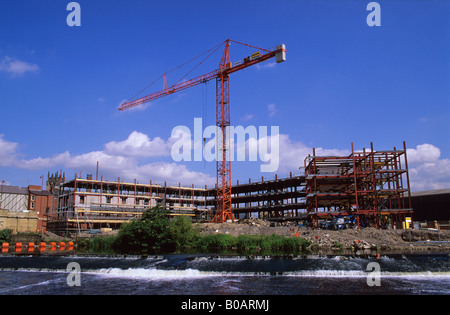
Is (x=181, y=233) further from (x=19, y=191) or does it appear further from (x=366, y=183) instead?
(x=19, y=191)

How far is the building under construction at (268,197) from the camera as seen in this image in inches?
2094

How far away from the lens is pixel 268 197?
3671 inches

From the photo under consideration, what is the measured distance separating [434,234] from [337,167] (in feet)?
68.9

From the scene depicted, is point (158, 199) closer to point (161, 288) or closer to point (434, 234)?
point (434, 234)

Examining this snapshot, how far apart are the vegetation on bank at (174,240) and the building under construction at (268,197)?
1424 cm

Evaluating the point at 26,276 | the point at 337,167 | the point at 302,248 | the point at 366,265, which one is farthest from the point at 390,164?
the point at 26,276

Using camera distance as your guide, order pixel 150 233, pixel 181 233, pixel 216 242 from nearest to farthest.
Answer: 1. pixel 150 233
2. pixel 181 233
3. pixel 216 242

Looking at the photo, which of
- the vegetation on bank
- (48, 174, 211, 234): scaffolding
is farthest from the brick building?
the vegetation on bank

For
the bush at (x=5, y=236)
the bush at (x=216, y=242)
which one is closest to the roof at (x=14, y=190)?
the bush at (x=5, y=236)

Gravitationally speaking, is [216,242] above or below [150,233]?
below

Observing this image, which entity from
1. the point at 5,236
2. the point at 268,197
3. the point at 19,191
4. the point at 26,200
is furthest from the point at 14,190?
the point at 268,197

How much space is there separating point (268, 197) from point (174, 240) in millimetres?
57086

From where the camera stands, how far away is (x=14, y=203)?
95938 millimetres
